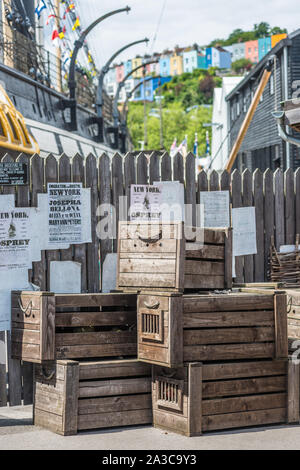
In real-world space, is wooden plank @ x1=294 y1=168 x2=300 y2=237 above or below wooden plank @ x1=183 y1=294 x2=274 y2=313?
above

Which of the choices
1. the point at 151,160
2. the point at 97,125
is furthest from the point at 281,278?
the point at 97,125

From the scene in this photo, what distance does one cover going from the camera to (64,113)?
1293 inches

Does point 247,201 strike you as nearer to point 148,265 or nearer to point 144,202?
point 144,202

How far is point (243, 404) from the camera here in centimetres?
670

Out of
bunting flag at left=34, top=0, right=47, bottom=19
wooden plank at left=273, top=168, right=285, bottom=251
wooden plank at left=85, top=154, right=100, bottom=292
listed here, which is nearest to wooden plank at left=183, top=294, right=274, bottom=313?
wooden plank at left=85, top=154, right=100, bottom=292

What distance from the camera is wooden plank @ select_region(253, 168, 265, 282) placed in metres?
9.12

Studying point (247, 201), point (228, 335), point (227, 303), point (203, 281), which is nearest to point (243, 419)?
point (228, 335)

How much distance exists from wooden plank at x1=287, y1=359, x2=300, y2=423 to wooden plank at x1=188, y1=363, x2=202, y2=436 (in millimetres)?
931

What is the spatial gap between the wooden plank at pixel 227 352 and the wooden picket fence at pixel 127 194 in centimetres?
185

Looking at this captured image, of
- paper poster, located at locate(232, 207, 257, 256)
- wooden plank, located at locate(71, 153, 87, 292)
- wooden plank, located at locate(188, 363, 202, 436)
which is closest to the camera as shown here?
wooden plank, located at locate(188, 363, 202, 436)

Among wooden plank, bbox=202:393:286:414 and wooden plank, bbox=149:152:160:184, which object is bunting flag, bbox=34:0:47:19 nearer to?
wooden plank, bbox=149:152:160:184

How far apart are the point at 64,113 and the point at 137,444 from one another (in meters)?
27.8

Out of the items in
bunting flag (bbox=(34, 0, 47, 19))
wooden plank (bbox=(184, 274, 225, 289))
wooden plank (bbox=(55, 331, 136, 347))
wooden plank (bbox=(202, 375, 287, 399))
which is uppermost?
bunting flag (bbox=(34, 0, 47, 19))

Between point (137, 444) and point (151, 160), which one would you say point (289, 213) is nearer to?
point (151, 160)
